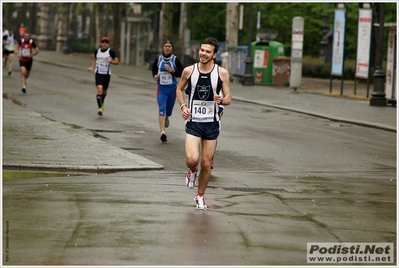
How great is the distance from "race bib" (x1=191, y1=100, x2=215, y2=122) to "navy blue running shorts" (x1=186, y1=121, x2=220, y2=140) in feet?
0.17

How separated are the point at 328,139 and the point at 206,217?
9.29 metres

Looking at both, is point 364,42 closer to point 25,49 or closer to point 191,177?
point 25,49

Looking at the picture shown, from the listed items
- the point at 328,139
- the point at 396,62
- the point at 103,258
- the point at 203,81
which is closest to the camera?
the point at 103,258

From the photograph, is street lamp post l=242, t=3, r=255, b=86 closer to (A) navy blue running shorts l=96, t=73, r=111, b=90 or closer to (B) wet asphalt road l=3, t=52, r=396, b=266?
(A) navy blue running shorts l=96, t=73, r=111, b=90

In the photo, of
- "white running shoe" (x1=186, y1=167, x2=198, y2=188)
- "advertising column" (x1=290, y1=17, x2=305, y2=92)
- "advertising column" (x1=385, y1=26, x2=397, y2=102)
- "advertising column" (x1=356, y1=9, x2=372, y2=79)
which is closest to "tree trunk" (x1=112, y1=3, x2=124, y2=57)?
"advertising column" (x1=290, y1=17, x2=305, y2=92)

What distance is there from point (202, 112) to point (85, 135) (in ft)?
24.1

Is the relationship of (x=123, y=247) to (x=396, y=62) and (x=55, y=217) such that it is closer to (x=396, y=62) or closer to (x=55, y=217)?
(x=55, y=217)

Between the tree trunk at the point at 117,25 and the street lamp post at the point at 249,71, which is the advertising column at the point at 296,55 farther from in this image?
the tree trunk at the point at 117,25

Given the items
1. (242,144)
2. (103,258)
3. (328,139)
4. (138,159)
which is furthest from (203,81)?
(328,139)

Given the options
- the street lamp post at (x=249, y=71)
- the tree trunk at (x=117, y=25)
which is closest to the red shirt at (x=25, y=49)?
the street lamp post at (x=249, y=71)

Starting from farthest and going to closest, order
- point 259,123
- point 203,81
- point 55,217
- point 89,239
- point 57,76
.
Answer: point 57,76
point 259,123
point 203,81
point 55,217
point 89,239

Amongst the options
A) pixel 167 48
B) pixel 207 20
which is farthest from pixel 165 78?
pixel 207 20

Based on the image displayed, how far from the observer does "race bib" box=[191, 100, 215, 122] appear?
33.5 ft

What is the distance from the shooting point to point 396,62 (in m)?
27.9
